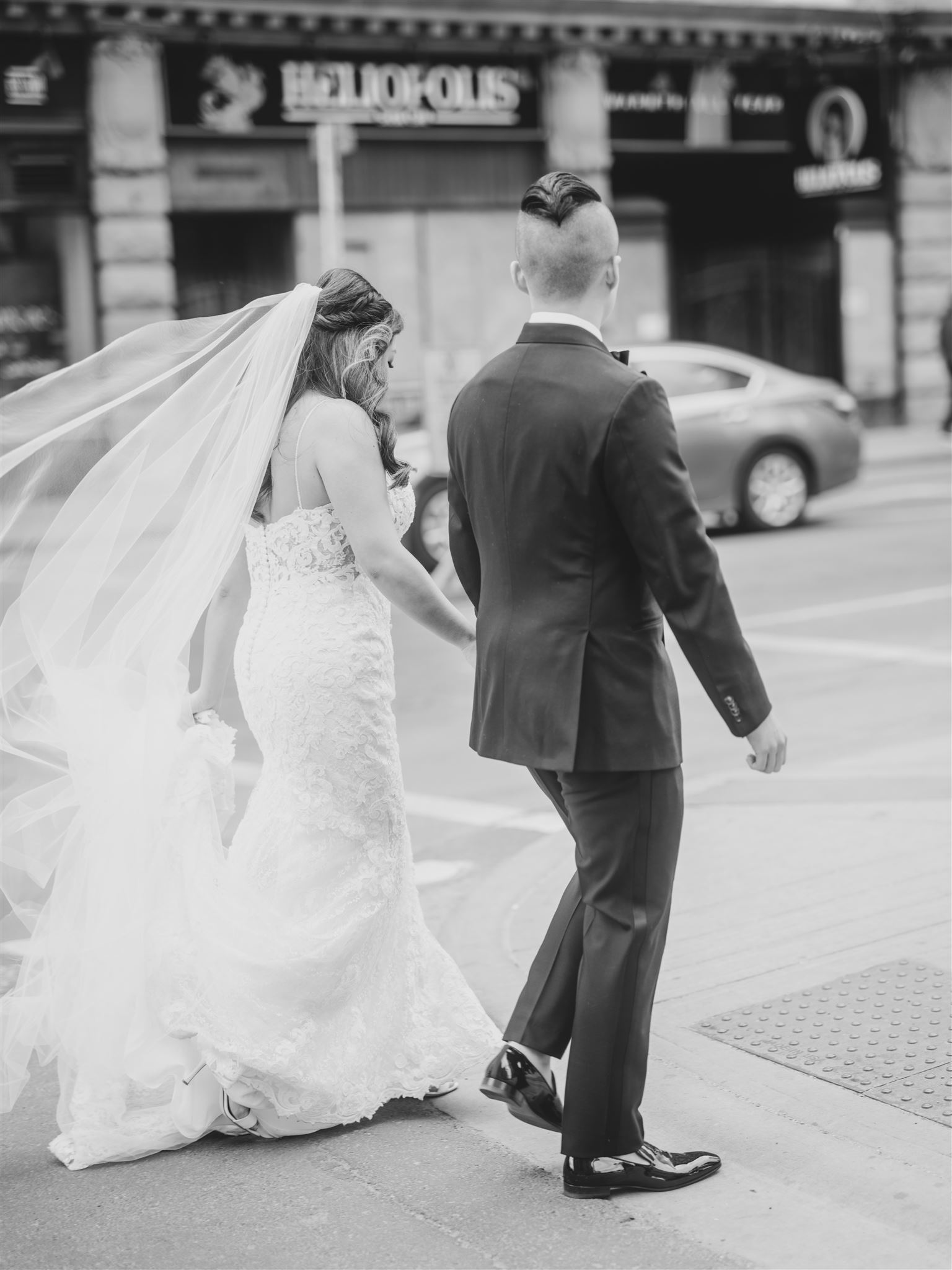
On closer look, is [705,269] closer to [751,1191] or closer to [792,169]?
[792,169]

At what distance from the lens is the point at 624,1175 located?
3.46 m

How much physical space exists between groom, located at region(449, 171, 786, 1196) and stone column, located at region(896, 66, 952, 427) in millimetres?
20952

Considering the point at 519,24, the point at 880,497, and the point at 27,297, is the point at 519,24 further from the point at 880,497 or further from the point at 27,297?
the point at 880,497

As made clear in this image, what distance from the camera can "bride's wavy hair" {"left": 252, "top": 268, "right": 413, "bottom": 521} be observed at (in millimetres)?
3992

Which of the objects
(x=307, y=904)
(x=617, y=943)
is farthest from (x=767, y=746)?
(x=307, y=904)

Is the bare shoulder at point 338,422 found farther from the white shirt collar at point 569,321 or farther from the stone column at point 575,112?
the stone column at point 575,112

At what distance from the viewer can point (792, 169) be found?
23625 mm

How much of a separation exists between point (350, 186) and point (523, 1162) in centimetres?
1744

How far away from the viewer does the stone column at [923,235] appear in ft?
76.7

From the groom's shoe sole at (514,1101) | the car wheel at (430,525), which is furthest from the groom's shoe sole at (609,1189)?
the car wheel at (430,525)

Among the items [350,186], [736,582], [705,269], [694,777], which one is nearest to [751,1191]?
[694,777]

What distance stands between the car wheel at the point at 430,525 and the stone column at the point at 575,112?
29.6 ft

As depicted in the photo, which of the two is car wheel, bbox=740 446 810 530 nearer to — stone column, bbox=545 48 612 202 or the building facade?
the building facade

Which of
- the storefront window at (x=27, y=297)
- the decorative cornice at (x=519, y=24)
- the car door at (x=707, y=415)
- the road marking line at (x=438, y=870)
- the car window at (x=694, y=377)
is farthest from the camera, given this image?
the storefront window at (x=27, y=297)
